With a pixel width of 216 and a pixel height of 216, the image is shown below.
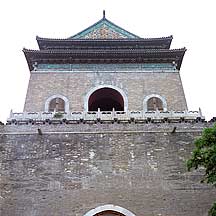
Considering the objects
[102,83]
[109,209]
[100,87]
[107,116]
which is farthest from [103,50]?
[109,209]

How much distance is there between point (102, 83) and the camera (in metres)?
19.9

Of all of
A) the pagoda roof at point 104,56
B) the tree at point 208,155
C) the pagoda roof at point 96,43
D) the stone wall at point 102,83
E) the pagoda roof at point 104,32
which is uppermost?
the pagoda roof at point 104,32

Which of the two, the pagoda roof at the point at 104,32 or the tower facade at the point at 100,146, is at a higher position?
the pagoda roof at the point at 104,32

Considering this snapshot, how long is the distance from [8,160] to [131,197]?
5.12m

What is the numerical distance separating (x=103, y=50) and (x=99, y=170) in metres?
8.44

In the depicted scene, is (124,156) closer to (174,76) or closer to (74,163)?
(74,163)

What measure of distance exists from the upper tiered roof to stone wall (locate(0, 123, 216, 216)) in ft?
19.6

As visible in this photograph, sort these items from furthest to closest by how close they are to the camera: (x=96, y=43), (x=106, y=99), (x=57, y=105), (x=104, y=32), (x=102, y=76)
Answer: (x=104, y=32) < (x=96, y=43) < (x=106, y=99) < (x=102, y=76) < (x=57, y=105)

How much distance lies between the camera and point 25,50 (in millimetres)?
20281

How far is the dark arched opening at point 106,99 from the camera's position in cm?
1997

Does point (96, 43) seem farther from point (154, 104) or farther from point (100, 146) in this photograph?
point (100, 146)

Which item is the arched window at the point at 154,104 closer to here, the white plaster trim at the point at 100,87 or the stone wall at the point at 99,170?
the white plaster trim at the point at 100,87

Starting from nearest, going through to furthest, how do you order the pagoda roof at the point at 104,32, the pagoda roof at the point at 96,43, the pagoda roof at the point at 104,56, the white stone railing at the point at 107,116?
1. the white stone railing at the point at 107,116
2. the pagoda roof at the point at 104,56
3. the pagoda roof at the point at 96,43
4. the pagoda roof at the point at 104,32

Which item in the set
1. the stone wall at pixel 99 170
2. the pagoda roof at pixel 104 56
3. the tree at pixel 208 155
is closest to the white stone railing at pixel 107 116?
the stone wall at pixel 99 170
